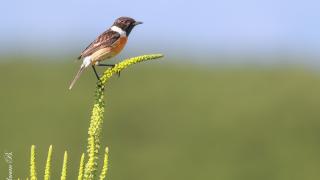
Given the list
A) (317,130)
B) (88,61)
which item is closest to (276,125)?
(317,130)

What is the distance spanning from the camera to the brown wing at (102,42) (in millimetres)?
8402

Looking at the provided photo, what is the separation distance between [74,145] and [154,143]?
2.57 meters

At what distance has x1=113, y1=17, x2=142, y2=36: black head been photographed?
9.09 meters

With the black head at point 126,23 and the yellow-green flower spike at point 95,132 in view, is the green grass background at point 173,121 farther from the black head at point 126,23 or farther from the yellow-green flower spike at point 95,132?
the yellow-green flower spike at point 95,132

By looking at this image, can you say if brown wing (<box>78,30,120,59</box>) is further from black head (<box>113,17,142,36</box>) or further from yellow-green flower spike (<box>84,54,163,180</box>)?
yellow-green flower spike (<box>84,54,163,180</box>)

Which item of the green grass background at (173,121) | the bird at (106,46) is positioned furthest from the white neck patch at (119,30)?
the green grass background at (173,121)

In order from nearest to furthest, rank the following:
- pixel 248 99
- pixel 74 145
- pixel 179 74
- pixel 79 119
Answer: pixel 74 145 < pixel 79 119 < pixel 248 99 < pixel 179 74

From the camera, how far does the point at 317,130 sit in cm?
2864

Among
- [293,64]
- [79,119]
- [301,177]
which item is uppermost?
[293,64]

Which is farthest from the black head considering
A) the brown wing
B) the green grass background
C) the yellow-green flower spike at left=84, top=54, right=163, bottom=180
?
the green grass background

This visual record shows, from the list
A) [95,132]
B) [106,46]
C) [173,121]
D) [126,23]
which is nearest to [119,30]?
[126,23]

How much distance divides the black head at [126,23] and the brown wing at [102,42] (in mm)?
258

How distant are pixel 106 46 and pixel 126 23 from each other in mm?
557

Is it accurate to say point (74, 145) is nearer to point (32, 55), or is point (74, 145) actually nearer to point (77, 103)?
point (77, 103)
